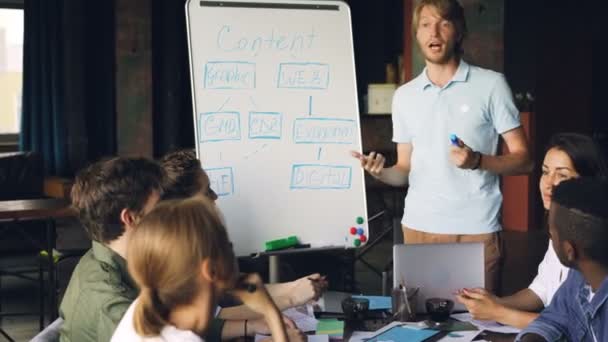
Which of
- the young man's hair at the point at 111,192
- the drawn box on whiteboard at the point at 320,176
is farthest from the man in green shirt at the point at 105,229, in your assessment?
the drawn box on whiteboard at the point at 320,176

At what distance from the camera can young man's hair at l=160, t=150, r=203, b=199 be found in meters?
2.39

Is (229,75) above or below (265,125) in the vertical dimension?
above

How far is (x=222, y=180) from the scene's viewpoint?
9.48 feet

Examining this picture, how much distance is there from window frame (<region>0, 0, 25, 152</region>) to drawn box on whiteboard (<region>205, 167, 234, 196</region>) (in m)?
5.69

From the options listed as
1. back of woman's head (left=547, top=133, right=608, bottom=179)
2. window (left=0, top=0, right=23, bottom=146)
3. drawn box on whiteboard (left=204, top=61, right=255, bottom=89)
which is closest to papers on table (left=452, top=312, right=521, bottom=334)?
back of woman's head (left=547, top=133, right=608, bottom=179)

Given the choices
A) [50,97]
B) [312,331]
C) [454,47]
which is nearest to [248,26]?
[454,47]

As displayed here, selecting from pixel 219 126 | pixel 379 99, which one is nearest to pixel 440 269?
pixel 219 126

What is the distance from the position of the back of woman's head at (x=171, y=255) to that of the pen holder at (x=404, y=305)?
0.81 m

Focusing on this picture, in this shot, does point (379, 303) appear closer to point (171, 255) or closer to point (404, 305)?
point (404, 305)

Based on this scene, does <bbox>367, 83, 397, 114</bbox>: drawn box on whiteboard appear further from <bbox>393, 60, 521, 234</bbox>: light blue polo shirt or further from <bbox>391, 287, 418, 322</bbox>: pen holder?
<bbox>391, 287, 418, 322</bbox>: pen holder

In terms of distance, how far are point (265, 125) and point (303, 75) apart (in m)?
0.25

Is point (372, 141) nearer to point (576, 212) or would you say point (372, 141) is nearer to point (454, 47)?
point (454, 47)

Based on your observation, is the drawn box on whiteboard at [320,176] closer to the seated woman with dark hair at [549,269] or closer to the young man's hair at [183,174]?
the young man's hair at [183,174]

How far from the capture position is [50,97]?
7637 millimetres
